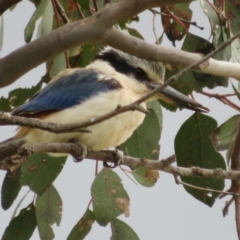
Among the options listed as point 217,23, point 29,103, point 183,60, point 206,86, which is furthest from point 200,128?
point 183,60

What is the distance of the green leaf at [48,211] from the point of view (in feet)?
7.59

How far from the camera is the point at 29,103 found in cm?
212

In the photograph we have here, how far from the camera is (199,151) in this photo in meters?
2.21

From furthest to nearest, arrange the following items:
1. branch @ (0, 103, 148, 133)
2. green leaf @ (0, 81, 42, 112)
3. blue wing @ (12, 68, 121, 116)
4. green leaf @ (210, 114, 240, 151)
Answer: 1. green leaf @ (0, 81, 42, 112)
2. green leaf @ (210, 114, 240, 151)
3. blue wing @ (12, 68, 121, 116)
4. branch @ (0, 103, 148, 133)

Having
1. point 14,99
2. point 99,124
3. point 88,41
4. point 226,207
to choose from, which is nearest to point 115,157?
point 99,124

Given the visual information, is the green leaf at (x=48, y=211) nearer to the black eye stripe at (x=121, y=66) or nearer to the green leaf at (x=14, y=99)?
the green leaf at (x=14, y=99)

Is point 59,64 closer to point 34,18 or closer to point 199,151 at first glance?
point 34,18

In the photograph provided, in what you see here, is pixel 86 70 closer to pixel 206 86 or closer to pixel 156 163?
pixel 206 86

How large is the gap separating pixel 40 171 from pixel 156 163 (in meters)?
0.60

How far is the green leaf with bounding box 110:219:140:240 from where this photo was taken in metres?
2.22

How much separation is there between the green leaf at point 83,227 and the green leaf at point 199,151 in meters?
0.32

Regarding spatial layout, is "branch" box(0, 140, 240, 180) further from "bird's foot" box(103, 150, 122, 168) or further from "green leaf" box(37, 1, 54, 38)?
"green leaf" box(37, 1, 54, 38)

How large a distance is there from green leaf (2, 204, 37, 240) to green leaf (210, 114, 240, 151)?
61 centimetres

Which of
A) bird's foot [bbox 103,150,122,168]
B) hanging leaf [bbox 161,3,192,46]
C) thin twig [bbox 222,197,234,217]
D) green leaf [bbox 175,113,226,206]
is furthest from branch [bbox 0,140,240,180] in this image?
hanging leaf [bbox 161,3,192,46]
